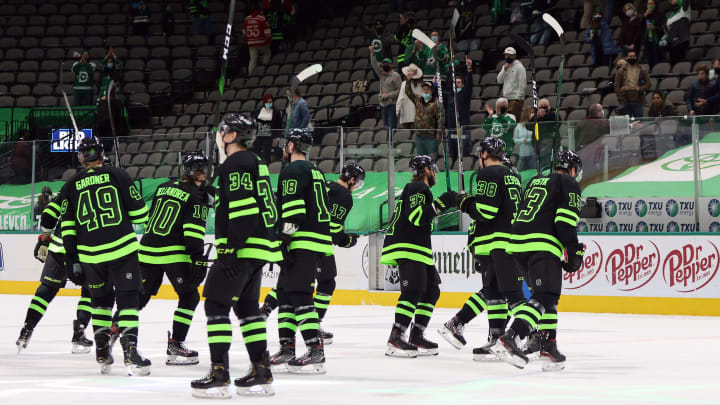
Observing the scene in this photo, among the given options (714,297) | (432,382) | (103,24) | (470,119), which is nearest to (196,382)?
(432,382)

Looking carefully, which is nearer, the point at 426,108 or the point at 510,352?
the point at 510,352

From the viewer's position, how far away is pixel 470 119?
16875mm

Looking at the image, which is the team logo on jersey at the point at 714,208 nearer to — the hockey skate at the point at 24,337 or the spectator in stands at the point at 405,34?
the spectator in stands at the point at 405,34

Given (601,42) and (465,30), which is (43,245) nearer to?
(601,42)

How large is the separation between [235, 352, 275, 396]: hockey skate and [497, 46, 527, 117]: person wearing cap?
31.7 feet

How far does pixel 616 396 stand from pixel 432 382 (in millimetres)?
1186

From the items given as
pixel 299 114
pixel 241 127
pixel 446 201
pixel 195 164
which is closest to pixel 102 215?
pixel 195 164

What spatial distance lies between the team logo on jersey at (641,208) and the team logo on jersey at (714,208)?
2.33 feet

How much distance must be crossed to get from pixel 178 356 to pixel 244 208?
218 cm

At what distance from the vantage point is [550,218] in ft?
24.7

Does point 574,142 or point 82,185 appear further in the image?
point 574,142

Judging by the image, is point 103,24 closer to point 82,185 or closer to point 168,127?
point 168,127

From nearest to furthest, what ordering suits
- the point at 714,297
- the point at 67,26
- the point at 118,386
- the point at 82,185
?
1. the point at 118,386
2. the point at 82,185
3. the point at 714,297
4. the point at 67,26

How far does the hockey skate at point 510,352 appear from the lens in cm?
719
